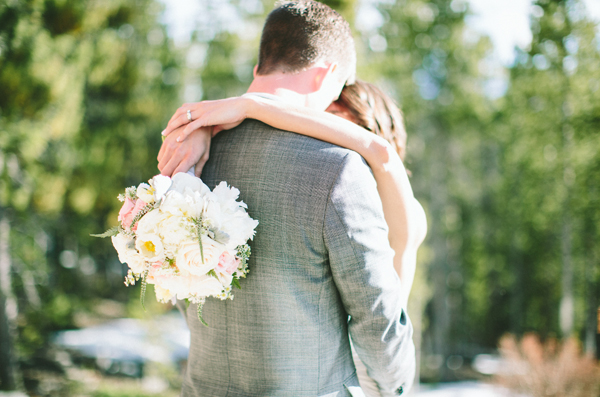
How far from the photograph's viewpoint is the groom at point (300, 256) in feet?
3.47

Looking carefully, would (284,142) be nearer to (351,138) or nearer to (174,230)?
(351,138)

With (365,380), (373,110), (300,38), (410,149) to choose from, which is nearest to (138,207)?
(300,38)

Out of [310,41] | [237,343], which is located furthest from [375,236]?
[310,41]

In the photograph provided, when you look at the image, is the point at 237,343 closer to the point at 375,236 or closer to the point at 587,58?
the point at 375,236

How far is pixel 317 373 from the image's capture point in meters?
1.15

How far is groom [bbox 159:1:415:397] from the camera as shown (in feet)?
3.47

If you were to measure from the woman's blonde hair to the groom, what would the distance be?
543mm

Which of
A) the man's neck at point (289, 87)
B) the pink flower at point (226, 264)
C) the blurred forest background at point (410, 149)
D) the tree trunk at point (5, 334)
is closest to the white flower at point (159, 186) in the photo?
the pink flower at point (226, 264)

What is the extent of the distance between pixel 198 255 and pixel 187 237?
0.06 metres

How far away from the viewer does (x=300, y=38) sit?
1226 millimetres

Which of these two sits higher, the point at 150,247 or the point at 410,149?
the point at 410,149

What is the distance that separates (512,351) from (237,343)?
5918 millimetres

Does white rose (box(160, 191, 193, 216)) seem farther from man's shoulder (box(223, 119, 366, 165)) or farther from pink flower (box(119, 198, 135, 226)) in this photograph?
man's shoulder (box(223, 119, 366, 165))

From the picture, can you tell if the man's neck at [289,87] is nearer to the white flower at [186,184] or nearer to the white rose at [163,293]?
the white flower at [186,184]
